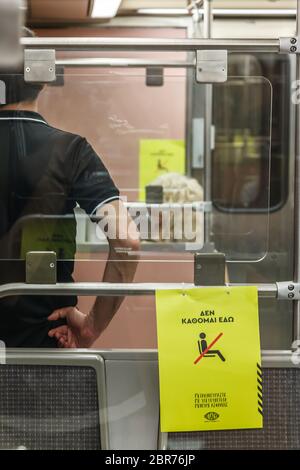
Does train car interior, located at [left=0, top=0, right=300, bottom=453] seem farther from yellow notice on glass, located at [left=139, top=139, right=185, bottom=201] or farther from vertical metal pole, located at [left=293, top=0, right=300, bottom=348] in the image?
yellow notice on glass, located at [left=139, top=139, right=185, bottom=201]

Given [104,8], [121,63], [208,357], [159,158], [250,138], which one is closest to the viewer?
[208,357]

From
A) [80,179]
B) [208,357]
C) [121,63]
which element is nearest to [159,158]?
[121,63]

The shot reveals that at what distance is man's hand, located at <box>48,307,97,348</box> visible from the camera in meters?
1.97

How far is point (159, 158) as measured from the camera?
147 inches

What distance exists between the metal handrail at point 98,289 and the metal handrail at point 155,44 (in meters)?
0.57

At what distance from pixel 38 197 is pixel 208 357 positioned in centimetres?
60

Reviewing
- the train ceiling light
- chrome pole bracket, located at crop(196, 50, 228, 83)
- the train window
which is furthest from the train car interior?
the train window

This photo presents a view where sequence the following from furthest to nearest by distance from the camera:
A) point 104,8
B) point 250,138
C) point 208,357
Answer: point 250,138
point 104,8
point 208,357

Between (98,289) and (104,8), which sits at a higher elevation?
(104,8)

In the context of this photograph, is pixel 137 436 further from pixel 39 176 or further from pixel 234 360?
pixel 39 176

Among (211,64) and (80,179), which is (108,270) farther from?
(211,64)

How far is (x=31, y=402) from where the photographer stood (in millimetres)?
1872
